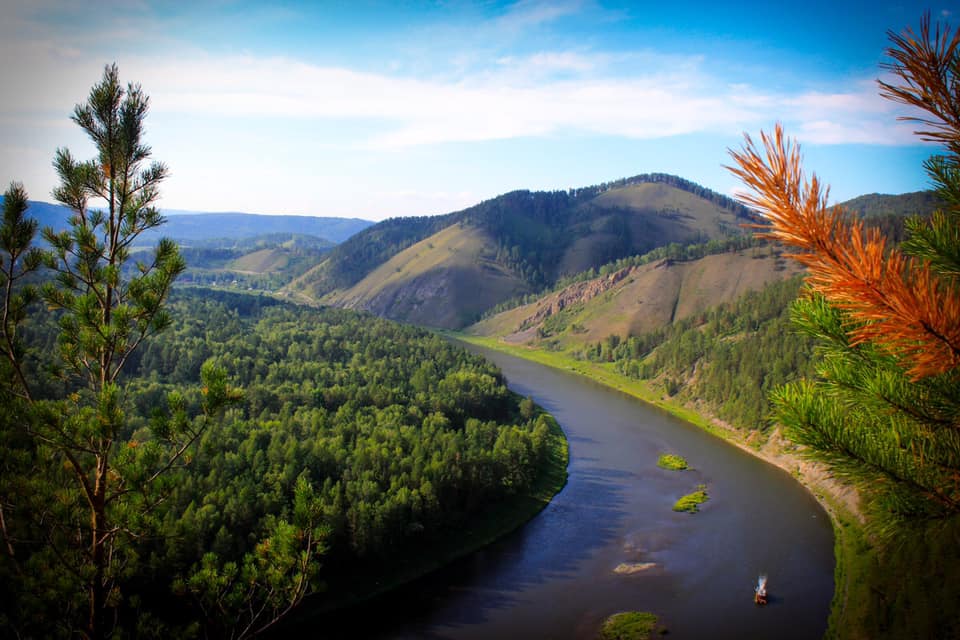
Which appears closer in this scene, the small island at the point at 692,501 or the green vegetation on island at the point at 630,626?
the green vegetation on island at the point at 630,626

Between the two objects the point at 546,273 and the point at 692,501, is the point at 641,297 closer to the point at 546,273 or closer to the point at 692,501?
the point at 546,273

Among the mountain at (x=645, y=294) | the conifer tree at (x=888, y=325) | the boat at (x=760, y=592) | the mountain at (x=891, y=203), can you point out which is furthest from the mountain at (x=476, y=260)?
the conifer tree at (x=888, y=325)

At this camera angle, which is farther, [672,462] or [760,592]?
[672,462]

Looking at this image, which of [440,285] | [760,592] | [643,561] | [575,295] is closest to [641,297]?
[575,295]

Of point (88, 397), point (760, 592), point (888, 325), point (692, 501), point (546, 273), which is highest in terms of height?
point (546, 273)

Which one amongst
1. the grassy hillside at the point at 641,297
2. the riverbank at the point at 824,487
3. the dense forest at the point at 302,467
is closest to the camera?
the dense forest at the point at 302,467

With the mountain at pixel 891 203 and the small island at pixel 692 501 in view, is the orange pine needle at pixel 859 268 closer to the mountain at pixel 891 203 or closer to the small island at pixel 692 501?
the small island at pixel 692 501

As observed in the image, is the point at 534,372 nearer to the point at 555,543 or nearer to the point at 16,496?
the point at 555,543
